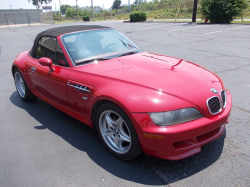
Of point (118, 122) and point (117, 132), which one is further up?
point (118, 122)

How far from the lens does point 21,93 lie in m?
4.97

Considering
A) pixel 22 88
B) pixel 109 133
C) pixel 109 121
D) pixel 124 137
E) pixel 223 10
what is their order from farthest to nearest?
1. pixel 223 10
2. pixel 22 88
3. pixel 109 133
4. pixel 109 121
5. pixel 124 137

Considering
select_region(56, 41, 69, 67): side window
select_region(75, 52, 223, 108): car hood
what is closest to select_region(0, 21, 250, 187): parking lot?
select_region(75, 52, 223, 108): car hood

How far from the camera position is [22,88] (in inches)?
194

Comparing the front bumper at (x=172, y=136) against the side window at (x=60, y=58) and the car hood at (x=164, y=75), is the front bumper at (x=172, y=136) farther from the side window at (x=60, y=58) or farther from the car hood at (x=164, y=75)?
the side window at (x=60, y=58)

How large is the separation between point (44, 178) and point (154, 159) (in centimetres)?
127

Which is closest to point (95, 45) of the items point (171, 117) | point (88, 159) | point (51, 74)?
point (51, 74)

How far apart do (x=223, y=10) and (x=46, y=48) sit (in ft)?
64.2

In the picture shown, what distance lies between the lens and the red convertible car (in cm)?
237

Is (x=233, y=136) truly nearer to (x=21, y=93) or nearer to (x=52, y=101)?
(x=52, y=101)

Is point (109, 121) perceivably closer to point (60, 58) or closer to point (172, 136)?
point (172, 136)

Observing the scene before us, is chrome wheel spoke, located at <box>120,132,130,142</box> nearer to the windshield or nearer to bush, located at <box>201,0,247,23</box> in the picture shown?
the windshield

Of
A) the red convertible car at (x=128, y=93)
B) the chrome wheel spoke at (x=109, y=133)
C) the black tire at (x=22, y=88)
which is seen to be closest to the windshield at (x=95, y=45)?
the red convertible car at (x=128, y=93)

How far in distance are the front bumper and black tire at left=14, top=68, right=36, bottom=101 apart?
9.91 ft
